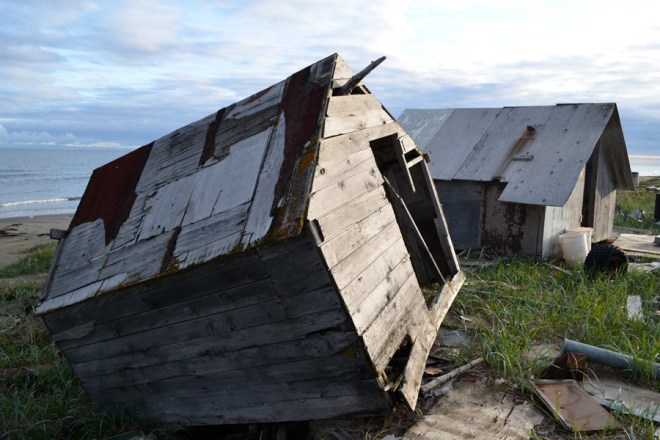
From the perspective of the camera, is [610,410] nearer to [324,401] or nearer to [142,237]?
[324,401]

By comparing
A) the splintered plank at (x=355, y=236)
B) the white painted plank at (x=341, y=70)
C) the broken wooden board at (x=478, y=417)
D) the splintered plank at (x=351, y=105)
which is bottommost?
the broken wooden board at (x=478, y=417)

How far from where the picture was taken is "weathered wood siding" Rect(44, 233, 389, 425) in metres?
3.39

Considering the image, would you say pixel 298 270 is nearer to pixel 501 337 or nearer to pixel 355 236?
pixel 355 236

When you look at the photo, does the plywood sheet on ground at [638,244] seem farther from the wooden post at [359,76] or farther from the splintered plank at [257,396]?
the splintered plank at [257,396]

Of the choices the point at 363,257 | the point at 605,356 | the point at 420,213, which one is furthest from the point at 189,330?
the point at 420,213

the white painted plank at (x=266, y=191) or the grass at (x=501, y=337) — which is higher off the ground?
the white painted plank at (x=266, y=191)

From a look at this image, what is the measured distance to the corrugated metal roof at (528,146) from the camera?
29.1 feet

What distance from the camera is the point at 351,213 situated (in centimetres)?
378

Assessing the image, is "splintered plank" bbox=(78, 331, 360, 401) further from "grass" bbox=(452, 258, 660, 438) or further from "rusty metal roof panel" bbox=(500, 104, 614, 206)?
"rusty metal roof panel" bbox=(500, 104, 614, 206)

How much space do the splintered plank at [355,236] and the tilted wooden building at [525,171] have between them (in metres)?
5.03

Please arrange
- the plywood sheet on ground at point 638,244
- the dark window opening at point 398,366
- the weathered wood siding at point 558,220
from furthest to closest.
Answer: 1. the plywood sheet on ground at point 638,244
2. the weathered wood siding at point 558,220
3. the dark window opening at point 398,366

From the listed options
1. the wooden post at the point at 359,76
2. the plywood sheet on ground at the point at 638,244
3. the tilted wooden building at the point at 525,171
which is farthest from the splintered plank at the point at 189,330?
the plywood sheet on ground at the point at 638,244

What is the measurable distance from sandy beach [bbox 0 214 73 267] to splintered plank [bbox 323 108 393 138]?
12.1 m

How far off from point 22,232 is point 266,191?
20.5 m
